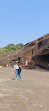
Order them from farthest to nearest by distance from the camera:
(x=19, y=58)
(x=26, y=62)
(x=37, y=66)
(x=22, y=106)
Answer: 1. (x=19, y=58)
2. (x=26, y=62)
3. (x=37, y=66)
4. (x=22, y=106)

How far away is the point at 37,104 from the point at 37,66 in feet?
79.8

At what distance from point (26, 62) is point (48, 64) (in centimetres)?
909

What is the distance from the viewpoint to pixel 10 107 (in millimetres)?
3660

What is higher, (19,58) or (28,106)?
(19,58)

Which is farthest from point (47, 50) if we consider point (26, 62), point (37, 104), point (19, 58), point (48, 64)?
point (37, 104)

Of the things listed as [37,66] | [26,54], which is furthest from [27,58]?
[37,66]

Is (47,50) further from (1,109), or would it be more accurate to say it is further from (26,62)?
(1,109)

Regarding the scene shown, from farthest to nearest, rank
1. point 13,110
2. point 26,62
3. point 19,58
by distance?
point 19,58 → point 26,62 → point 13,110

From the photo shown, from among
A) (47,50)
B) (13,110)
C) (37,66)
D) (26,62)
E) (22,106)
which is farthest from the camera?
(26,62)

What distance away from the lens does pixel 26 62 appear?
3403 centimetres

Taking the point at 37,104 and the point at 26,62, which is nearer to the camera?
the point at 37,104

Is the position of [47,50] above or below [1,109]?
above

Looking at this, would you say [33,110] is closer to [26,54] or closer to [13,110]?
[13,110]

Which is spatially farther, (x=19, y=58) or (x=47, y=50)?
(x=19, y=58)
